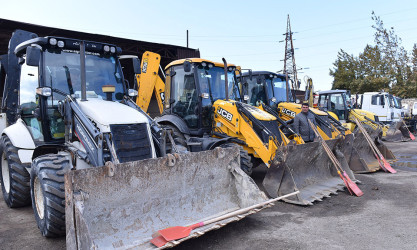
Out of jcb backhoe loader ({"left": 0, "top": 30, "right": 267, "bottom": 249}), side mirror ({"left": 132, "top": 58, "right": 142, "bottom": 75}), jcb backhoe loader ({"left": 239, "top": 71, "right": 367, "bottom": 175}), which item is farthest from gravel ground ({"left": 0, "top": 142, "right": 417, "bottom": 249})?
jcb backhoe loader ({"left": 239, "top": 71, "right": 367, "bottom": 175})

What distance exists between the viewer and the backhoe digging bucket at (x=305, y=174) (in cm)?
512

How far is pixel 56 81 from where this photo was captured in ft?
15.6

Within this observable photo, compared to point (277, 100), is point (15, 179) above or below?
below

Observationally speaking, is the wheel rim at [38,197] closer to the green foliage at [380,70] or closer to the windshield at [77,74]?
the windshield at [77,74]

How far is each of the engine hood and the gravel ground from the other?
1.51 meters

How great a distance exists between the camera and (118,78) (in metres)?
5.38

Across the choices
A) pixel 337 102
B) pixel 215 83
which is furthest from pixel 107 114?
pixel 337 102

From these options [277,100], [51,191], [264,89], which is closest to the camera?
[51,191]

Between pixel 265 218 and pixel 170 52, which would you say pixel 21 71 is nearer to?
pixel 265 218

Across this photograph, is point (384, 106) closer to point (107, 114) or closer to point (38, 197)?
point (107, 114)

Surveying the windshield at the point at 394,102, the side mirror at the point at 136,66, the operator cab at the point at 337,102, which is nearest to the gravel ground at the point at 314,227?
the side mirror at the point at 136,66

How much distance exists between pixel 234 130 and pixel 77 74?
3201 mm

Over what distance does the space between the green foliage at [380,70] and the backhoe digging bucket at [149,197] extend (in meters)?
29.1

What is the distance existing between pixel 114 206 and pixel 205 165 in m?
1.28
